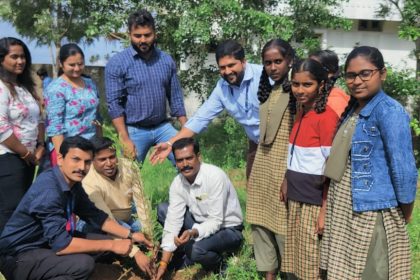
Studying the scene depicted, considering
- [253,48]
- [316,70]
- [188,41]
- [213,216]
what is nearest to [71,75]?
[213,216]

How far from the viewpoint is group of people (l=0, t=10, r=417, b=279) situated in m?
2.39

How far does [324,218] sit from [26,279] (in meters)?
1.90

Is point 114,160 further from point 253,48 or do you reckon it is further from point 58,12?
point 58,12

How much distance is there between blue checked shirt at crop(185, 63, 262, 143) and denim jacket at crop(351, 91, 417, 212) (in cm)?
112

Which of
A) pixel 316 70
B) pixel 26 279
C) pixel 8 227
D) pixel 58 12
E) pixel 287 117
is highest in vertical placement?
pixel 58 12

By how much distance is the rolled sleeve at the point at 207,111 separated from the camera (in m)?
3.69

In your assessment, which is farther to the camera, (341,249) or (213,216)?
(213,216)

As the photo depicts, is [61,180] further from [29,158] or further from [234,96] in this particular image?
[234,96]

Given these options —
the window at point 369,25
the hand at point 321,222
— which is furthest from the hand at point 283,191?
the window at point 369,25

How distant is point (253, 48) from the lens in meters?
6.74

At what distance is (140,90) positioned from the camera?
4.09 meters

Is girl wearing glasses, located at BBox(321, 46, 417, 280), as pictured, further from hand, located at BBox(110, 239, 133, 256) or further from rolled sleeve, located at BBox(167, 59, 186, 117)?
rolled sleeve, located at BBox(167, 59, 186, 117)

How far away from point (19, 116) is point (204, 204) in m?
1.54

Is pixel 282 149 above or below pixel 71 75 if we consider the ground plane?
below
